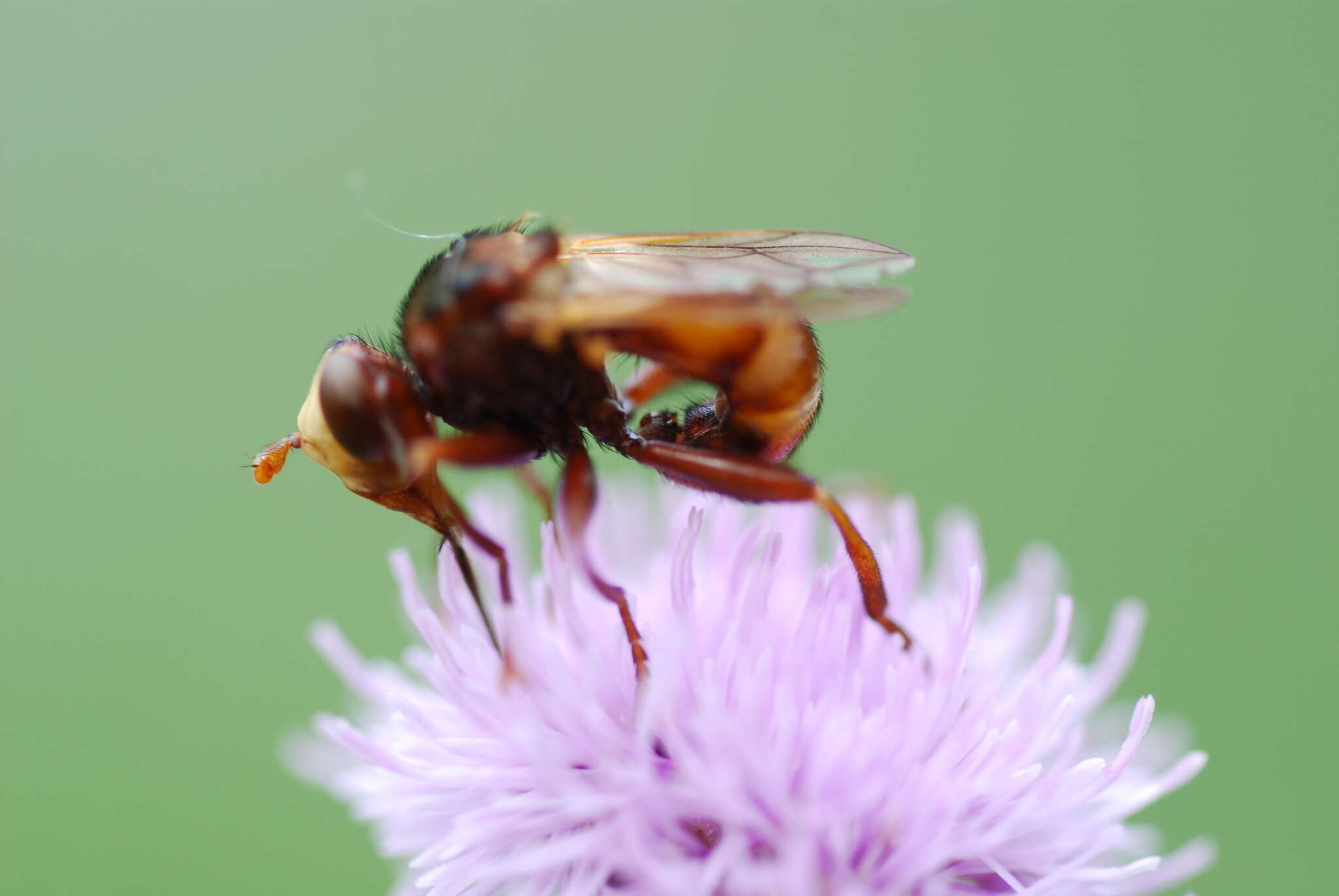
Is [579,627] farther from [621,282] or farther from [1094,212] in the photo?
[1094,212]

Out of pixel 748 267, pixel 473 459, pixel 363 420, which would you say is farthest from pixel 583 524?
pixel 748 267

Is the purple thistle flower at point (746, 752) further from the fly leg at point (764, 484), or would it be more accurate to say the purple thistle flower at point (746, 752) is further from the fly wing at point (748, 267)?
the fly wing at point (748, 267)

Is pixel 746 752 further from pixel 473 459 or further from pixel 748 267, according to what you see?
pixel 748 267

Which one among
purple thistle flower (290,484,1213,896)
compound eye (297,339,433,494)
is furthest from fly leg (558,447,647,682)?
compound eye (297,339,433,494)

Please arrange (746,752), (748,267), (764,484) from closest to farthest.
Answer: (746,752)
(764,484)
(748,267)

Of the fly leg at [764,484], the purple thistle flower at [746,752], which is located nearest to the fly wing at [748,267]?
the fly leg at [764,484]

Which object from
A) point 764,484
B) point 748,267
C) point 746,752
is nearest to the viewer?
point 746,752
